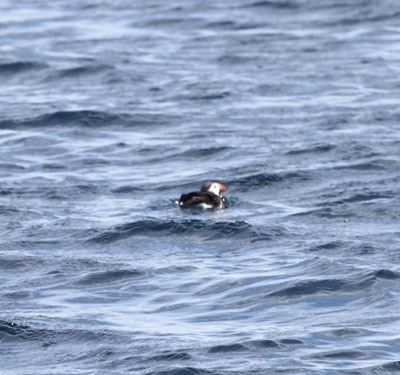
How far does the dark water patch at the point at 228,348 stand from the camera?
1083 centimetres

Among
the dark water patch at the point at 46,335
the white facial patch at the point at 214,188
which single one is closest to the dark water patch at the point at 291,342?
the dark water patch at the point at 46,335

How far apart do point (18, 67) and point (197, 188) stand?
12665 millimetres

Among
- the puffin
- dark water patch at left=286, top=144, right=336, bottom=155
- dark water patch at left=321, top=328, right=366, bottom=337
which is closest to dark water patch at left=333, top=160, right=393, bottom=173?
dark water patch at left=286, top=144, right=336, bottom=155

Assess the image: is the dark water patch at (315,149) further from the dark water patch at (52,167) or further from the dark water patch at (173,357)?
the dark water patch at (173,357)

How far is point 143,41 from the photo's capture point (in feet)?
109

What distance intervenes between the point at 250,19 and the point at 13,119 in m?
13.3

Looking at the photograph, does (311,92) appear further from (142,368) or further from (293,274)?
(142,368)

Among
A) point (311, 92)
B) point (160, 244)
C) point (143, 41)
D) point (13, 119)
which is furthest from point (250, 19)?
point (160, 244)

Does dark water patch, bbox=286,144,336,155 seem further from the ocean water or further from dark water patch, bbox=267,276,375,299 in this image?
dark water patch, bbox=267,276,375,299

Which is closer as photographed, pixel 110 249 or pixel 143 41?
pixel 110 249

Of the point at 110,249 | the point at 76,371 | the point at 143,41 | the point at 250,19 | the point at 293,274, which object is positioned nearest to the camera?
the point at 76,371

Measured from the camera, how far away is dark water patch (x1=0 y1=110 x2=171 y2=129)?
24.0 metres

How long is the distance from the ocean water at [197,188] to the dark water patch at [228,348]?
0.03 meters

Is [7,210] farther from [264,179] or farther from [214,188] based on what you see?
[264,179]
